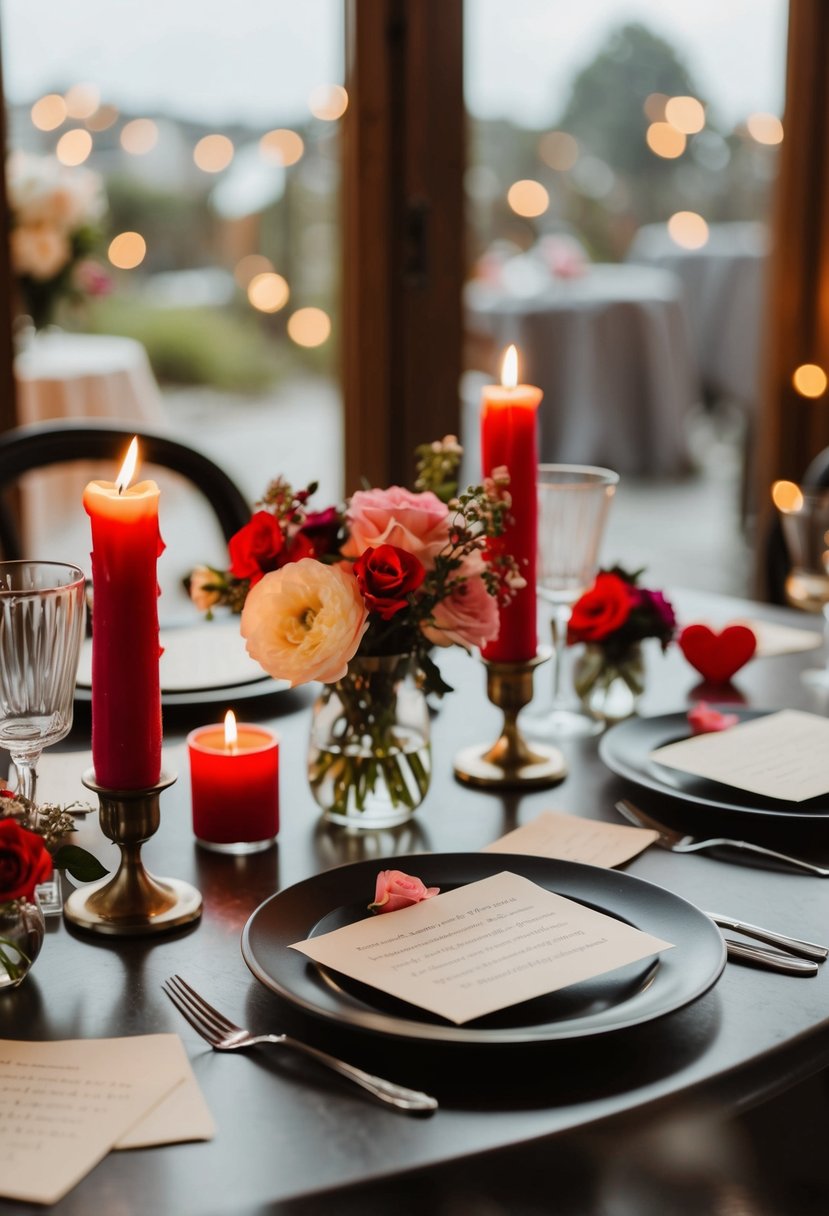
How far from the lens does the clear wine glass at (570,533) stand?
1241 mm

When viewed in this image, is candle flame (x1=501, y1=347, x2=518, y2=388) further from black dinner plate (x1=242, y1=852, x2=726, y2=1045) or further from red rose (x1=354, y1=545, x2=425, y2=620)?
black dinner plate (x1=242, y1=852, x2=726, y2=1045)

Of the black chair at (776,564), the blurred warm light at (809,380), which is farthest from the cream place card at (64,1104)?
the blurred warm light at (809,380)

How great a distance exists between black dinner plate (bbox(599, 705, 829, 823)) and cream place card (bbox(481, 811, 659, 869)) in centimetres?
6

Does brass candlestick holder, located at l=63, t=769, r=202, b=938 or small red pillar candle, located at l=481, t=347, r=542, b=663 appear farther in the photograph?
small red pillar candle, located at l=481, t=347, r=542, b=663

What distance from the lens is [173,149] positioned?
284 centimetres

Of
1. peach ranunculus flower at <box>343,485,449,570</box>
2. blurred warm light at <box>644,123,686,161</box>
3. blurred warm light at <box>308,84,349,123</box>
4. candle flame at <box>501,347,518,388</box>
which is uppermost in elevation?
blurred warm light at <box>644,123,686,161</box>

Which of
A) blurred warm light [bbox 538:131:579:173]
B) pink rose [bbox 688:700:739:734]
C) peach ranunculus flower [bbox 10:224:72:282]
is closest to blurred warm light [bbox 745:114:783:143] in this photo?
blurred warm light [bbox 538:131:579:173]

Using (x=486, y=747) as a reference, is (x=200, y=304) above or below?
above

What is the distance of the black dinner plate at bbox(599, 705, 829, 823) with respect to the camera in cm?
104

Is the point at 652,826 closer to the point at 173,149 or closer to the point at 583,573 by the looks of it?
the point at 583,573

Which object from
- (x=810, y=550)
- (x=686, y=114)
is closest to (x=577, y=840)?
(x=810, y=550)

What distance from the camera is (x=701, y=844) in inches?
39.6

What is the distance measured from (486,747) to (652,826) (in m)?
0.19

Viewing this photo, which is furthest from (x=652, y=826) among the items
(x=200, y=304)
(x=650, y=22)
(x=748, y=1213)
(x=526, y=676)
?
(x=650, y=22)
